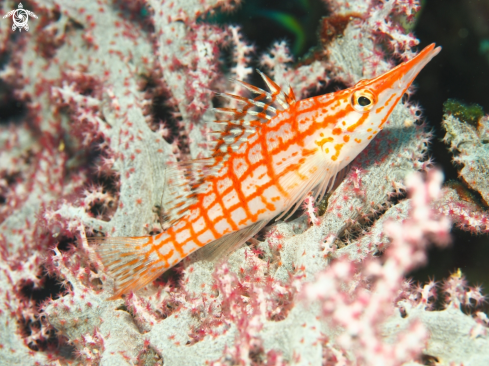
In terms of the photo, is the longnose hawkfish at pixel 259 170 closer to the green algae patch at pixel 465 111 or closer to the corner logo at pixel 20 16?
the green algae patch at pixel 465 111

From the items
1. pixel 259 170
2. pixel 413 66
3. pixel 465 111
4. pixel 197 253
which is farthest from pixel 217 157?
pixel 465 111

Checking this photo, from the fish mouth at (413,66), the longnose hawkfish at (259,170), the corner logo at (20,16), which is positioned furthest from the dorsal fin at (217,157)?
the corner logo at (20,16)

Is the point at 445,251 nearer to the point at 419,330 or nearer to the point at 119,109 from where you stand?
the point at 419,330

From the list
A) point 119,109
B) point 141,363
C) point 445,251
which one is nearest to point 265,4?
point 119,109

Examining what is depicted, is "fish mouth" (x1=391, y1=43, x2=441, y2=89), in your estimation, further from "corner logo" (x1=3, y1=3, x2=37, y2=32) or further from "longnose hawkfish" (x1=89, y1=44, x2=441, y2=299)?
"corner logo" (x1=3, y1=3, x2=37, y2=32)

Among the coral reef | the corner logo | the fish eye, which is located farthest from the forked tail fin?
the corner logo

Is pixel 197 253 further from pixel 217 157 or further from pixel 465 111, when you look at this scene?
pixel 465 111
